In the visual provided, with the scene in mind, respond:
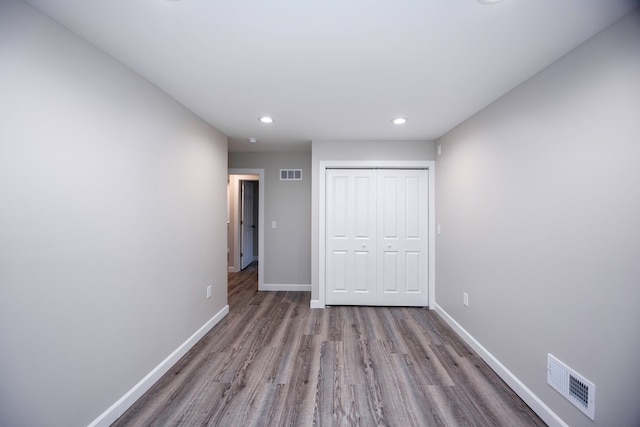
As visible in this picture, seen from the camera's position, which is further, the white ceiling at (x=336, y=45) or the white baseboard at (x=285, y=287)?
the white baseboard at (x=285, y=287)

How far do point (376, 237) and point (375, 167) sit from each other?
0.99 m

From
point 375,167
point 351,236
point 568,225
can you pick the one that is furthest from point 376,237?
point 568,225

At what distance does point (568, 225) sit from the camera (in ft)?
5.22

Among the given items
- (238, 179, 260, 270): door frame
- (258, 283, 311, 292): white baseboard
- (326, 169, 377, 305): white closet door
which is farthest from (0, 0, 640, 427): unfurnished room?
(238, 179, 260, 270): door frame

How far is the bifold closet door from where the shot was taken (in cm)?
368

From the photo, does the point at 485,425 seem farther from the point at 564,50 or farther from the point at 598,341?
the point at 564,50

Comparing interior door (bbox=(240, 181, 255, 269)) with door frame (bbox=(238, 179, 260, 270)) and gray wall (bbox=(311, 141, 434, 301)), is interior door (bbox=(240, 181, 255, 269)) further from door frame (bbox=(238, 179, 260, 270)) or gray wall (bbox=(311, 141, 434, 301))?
gray wall (bbox=(311, 141, 434, 301))

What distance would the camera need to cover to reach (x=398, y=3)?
1.23 m

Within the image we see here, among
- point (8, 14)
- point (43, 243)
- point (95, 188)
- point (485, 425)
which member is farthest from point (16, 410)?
point (485, 425)

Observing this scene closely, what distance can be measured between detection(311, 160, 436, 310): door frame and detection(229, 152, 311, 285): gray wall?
82cm

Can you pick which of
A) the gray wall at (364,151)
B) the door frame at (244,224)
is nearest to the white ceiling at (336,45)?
the gray wall at (364,151)

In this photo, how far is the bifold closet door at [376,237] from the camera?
368 cm

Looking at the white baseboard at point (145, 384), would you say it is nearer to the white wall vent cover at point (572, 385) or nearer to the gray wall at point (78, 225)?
the gray wall at point (78, 225)

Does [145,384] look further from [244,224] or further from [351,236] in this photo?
[244,224]
